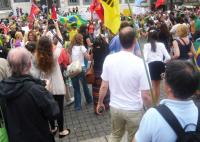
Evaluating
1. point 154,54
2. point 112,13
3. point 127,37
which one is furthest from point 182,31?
point 127,37

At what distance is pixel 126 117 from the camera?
3777 mm

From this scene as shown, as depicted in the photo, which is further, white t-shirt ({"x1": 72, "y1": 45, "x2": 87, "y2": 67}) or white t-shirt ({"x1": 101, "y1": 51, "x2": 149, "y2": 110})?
white t-shirt ({"x1": 72, "y1": 45, "x2": 87, "y2": 67})

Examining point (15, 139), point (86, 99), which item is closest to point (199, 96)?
point (86, 99)

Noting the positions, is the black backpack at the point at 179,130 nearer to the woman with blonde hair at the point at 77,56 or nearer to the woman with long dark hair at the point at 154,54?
the woman with long dark hair at the point at 154,54

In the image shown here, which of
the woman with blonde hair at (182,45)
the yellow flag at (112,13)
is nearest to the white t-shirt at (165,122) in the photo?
the yellow flag at (112,13)

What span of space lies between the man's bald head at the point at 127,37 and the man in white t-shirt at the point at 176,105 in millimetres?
1444

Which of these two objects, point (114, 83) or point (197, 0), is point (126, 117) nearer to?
point (114, 83)

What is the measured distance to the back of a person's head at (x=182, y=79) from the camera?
7.23 feet

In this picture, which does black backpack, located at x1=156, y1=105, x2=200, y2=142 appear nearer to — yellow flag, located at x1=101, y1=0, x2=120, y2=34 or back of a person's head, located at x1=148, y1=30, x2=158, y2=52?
yellow flag, located at x1=101, y1=0, x2=120, y2=34

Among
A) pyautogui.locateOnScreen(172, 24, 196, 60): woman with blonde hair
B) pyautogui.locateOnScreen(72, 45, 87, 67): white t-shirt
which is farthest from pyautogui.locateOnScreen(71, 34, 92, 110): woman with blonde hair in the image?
pyautogui.locateOnScreen(172, 24, 196, 60): woman with blonde hair

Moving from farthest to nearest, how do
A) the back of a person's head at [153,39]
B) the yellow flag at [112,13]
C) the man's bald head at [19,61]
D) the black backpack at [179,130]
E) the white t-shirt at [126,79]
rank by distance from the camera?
1. the back of a person's head at [153,39]
2. the yellow flag at [112,13]
3. the white t-shirt at [126,79]
4. the man's bald head at [19,61]
5. the black backpack at [179,130]

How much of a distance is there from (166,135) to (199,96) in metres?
4.75

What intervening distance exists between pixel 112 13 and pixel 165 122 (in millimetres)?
2141

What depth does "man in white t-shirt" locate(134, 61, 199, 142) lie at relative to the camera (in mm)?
2195
